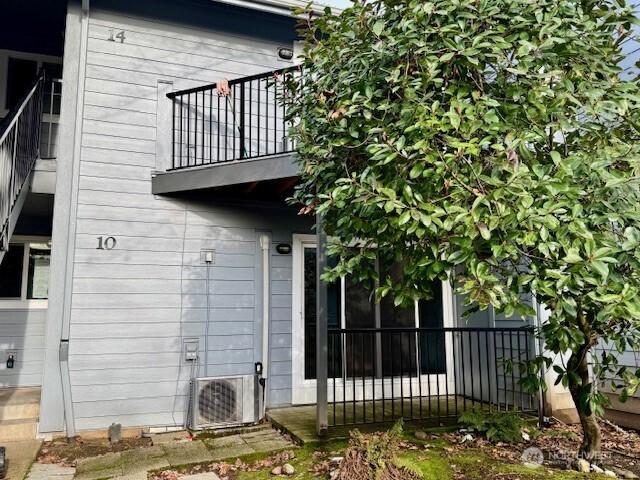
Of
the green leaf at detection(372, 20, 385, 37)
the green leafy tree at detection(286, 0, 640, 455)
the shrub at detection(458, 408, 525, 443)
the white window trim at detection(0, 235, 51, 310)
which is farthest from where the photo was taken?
the white window trim at detection(0, 235, 51, 310)

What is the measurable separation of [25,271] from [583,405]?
6.48 meters

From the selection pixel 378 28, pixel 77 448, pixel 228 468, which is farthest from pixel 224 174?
pixel 77 448

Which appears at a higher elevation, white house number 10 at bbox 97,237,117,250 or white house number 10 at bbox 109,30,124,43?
white house number 10 at bbox 109,30,124,43

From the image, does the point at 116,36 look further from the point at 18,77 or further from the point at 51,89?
the point at 18,77

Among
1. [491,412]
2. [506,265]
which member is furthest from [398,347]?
[506,265]

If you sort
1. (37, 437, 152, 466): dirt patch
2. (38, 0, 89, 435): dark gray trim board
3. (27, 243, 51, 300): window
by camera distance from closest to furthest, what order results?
(37, 437, 152, 466): dirt patch → (38, 0, 89, 435): dark gray trim board → (27, 243, 51, 300): window

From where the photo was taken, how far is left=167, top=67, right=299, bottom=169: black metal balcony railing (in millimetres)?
5508

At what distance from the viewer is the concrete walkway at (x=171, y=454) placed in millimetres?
3766

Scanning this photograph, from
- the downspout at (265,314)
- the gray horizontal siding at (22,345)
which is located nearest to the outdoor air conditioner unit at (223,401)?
the downspout at (265,314)

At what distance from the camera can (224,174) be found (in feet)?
16.8

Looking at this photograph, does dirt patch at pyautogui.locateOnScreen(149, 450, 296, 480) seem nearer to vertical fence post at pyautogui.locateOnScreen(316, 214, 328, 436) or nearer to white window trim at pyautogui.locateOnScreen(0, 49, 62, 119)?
vertical fence post at pyautogui.locateOnScreen(316, 214, 328, 436)

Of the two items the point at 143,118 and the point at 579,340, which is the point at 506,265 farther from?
the point at 143,118

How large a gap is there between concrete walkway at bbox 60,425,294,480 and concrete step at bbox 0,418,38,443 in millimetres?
885

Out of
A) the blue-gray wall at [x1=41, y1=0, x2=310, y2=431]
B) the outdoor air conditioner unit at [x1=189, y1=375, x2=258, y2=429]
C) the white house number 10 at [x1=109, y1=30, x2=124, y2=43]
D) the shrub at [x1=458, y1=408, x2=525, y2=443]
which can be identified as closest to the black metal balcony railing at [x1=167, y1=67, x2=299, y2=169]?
the blue-gray wall at [x1=41, y1=0, x2=310, y2=431]
